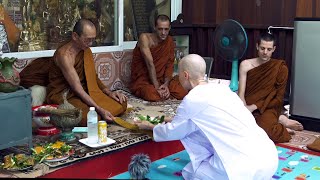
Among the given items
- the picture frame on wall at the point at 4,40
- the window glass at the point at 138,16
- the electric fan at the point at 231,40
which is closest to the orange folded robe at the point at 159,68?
the window glass at the point at 138,16

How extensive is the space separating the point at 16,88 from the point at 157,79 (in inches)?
106

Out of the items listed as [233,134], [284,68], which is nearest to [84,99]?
[233,134]

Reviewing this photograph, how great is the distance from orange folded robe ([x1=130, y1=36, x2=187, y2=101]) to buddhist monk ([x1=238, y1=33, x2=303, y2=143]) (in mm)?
1134

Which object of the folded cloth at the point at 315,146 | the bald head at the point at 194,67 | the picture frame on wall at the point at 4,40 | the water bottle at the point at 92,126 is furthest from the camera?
the picture frame on wall at the point at 4,40

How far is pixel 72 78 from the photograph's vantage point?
4.20m

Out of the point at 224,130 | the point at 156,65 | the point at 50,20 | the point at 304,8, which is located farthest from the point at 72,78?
the point at 304,8

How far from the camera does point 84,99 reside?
4270mm

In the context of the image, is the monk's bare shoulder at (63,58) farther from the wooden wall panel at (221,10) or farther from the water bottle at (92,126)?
the wooden wall panel at (221,10)

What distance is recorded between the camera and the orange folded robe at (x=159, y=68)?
225 inches

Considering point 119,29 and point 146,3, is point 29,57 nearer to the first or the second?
point 119,29

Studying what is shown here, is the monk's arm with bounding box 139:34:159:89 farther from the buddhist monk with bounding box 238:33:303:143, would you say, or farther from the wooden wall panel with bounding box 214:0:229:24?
the wooden wall panel with bounding box 214:0:229:24

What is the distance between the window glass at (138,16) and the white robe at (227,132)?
352cm

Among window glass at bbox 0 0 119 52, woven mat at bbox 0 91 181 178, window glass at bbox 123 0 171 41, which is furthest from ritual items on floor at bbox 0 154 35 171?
window glass at bbox 123 0 171 41

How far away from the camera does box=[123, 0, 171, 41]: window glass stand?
6258mm
